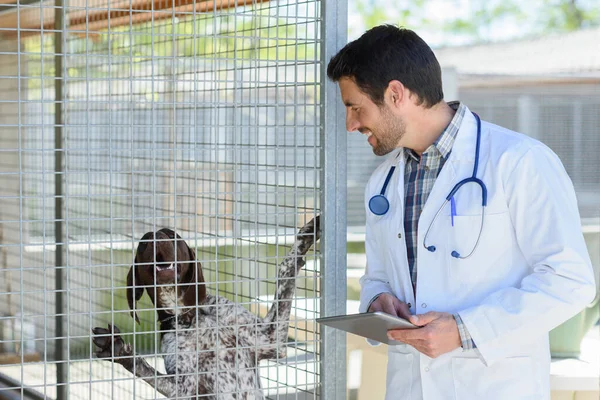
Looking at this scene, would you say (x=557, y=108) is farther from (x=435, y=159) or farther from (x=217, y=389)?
(x=217, y=389)

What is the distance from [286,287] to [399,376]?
1.27ft

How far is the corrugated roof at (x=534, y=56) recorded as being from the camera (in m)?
3.40

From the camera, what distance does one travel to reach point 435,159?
1.80 metres

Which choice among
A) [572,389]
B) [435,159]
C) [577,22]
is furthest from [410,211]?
[577,22]

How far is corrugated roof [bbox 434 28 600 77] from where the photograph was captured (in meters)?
3.40

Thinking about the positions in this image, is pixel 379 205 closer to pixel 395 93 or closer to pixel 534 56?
pixel 395 93

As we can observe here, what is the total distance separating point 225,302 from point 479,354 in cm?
70

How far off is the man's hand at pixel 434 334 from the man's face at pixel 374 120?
0.40 m

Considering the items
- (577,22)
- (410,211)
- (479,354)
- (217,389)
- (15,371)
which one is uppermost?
(577,22)

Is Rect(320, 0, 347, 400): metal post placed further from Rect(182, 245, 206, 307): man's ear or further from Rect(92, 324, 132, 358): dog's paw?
Rect(92, 324, 132, 358): dog's paw

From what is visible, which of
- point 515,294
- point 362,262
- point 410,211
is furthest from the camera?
point 362,262

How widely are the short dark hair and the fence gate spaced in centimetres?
→ 23

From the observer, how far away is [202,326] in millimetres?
1994

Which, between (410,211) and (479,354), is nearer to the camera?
(479,354)
